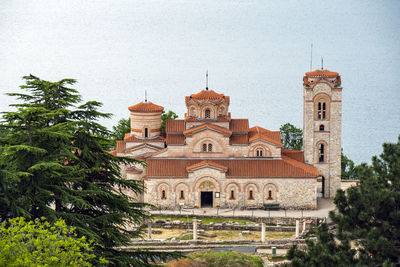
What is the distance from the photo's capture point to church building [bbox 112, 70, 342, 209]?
35.8 meters

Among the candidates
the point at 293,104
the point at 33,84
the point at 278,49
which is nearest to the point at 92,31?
the point at 278,49

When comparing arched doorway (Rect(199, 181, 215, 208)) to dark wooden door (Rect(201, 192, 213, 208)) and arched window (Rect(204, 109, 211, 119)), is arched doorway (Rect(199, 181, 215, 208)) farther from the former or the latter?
arched window (Rect(204, 109, 211, 119))

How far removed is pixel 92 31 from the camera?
Answer: 16588cm

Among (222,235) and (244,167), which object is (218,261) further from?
(244,167)

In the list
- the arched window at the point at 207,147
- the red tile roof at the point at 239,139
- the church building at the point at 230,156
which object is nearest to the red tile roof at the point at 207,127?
the church building at the point at 230,156

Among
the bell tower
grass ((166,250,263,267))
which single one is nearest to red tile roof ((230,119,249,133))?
the bell tower

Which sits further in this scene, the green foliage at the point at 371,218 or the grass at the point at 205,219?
the grass at the point at 205,219

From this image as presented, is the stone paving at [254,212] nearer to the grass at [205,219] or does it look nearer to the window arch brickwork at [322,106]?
the grass at [205,219]

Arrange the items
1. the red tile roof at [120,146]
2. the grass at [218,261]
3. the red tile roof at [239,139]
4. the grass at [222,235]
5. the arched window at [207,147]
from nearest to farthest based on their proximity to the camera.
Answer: the grass at [218,261] → the grass at [222,235] → the red tile roof at [239,139] → the arched window at [207,147] → the red tile roof at [120,146]

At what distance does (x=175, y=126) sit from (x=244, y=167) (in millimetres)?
5402

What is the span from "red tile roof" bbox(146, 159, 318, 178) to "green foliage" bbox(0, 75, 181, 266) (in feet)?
59.9

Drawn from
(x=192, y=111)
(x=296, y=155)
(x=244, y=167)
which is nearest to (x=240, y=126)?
(x=244, y=167)

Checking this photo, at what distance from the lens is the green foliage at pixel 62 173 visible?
15781 millimetres

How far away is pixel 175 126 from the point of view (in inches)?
1490
